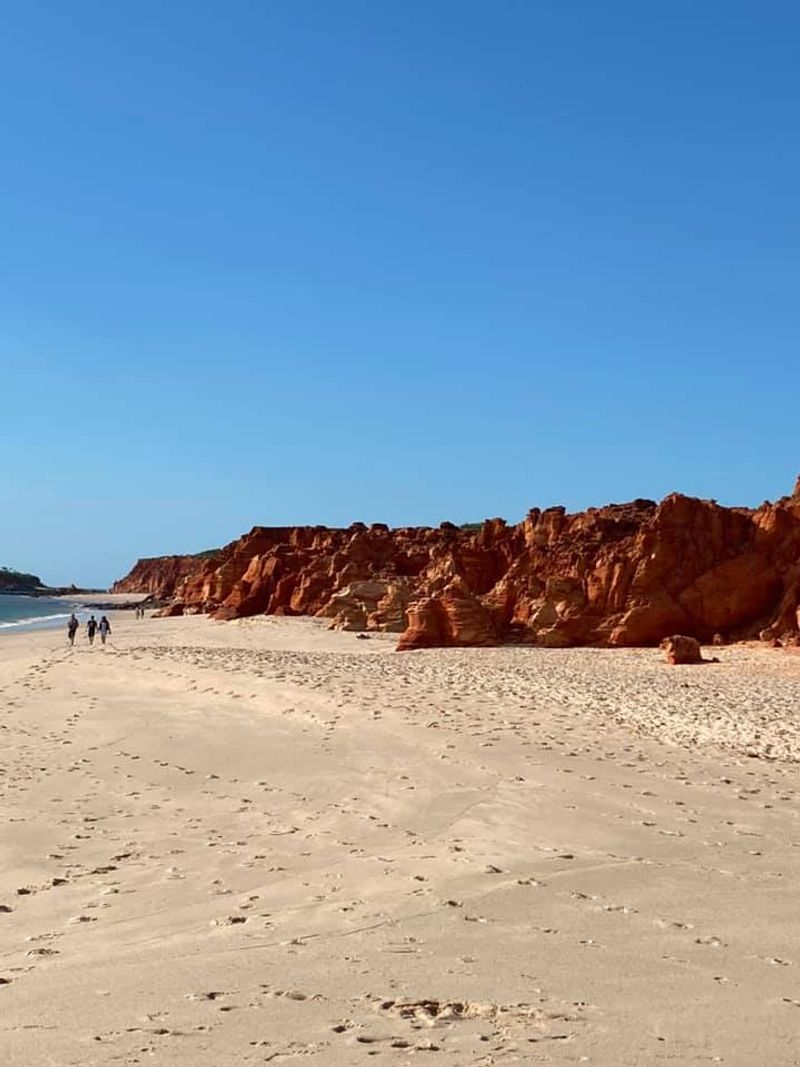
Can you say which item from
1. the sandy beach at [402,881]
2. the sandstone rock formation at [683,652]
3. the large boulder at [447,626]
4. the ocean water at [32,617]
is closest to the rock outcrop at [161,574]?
the ocean water at [32,617]

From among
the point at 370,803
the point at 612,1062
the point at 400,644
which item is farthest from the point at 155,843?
the point at 400,644

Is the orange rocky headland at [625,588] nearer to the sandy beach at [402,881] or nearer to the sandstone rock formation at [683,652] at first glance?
the sandstone rock formation at [683,652]

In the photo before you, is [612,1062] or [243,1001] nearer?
[612,1062]

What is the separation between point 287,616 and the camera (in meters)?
54.2

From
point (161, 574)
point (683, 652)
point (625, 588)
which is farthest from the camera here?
point (161, 574)

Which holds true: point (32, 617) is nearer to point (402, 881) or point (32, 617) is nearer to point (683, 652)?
point (683, 652)

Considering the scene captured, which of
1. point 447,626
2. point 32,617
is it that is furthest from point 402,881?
point 32,617

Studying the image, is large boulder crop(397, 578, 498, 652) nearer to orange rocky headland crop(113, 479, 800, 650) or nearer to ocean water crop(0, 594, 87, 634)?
orange rocky headland crop(113, 479, 800, 650)

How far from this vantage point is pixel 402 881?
25.5 feet

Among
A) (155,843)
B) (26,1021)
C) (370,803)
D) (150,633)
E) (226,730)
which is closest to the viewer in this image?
(26,1021)

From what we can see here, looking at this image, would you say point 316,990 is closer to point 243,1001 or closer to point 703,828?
point 243,1001

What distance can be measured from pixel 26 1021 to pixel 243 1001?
1.09 m

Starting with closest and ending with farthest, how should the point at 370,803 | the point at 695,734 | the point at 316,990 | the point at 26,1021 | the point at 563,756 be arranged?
the point at 26,1021 < the point at 316,990 < the point at 370,803 < the point at 563,756 < the point at 695,734

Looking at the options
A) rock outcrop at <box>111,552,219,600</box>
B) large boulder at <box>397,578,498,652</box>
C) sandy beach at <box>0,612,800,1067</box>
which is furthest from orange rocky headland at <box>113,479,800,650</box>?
rock outcrop at <box>111,552,219,600</box>
